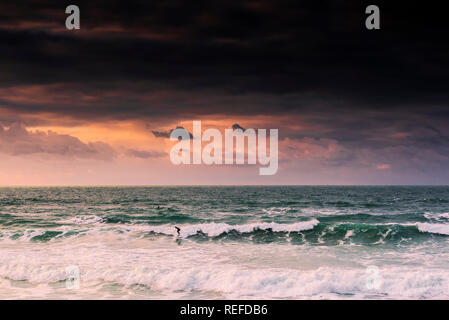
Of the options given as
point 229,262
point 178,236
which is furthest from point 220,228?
point 229,262

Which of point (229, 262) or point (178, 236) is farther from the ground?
point (229, 262)

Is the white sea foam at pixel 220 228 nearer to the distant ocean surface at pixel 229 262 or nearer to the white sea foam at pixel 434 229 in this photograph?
the distant ocean surface at pixel 229 262

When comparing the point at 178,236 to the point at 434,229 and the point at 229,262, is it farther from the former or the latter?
the point at 434,229

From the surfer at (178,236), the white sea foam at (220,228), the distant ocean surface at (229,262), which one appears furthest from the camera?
the white sea foam at (220,228)

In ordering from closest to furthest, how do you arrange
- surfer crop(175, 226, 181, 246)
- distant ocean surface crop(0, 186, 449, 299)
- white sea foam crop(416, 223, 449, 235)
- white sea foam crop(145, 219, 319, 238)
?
distant ocean surface crop(0, 186, 449, 299), surfer crop(175, 226, 181, 246), white sea foam crop(416, 223, 449, 235), white sea foam crop(145, 219, 319, 238)

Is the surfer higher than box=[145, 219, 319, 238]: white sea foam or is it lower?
lower

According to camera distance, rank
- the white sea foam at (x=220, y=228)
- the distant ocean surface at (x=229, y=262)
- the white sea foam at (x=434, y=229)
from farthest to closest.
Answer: the white sea foam at (x=220, y=228)
the white sea foam at (x=434, y=229)
the distant ocean surface at (x=229, y=262)

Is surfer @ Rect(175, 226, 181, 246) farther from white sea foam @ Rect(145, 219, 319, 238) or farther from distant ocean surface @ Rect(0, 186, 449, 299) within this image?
white sea foam @ Rect(145, 219, 319, 238)

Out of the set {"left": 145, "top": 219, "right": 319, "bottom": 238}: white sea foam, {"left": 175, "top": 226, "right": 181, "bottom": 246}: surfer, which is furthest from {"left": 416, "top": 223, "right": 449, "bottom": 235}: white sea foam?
{"left": 175, "top": 226, "right": 181, "bottom": 246}: surfer

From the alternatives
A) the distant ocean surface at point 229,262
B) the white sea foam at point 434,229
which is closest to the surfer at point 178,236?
the distant ocean surface at point 229,262
